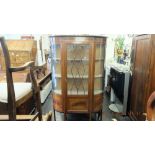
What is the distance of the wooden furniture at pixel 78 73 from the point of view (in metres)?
2.13

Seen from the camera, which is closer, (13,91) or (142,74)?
(13,91)

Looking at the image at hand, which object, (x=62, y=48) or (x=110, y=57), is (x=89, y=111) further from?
(x=110, y=57)

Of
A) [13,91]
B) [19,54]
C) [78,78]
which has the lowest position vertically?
[78,78]

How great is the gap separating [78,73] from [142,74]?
2.87 ft

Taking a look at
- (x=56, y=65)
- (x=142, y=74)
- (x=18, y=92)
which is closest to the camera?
(x=18, y=92)

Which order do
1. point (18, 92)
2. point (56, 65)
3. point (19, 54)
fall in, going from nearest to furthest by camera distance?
point (18, 92)
point (56, 65)
point (19, 54)

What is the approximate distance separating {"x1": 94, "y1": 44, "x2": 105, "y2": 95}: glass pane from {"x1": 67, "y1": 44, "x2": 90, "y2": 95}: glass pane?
14cm

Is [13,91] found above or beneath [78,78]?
above

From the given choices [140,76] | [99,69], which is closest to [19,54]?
[99,69]

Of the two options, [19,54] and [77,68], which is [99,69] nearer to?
[77,68]

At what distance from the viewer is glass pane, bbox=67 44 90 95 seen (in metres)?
2.21

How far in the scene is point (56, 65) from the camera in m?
2.32

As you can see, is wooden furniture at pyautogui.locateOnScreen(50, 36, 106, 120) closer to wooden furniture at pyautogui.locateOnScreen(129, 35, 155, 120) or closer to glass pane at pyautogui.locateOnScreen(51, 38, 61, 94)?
glass pane at pyautogui.locateOnScreen(51, 38, 61, 94)
